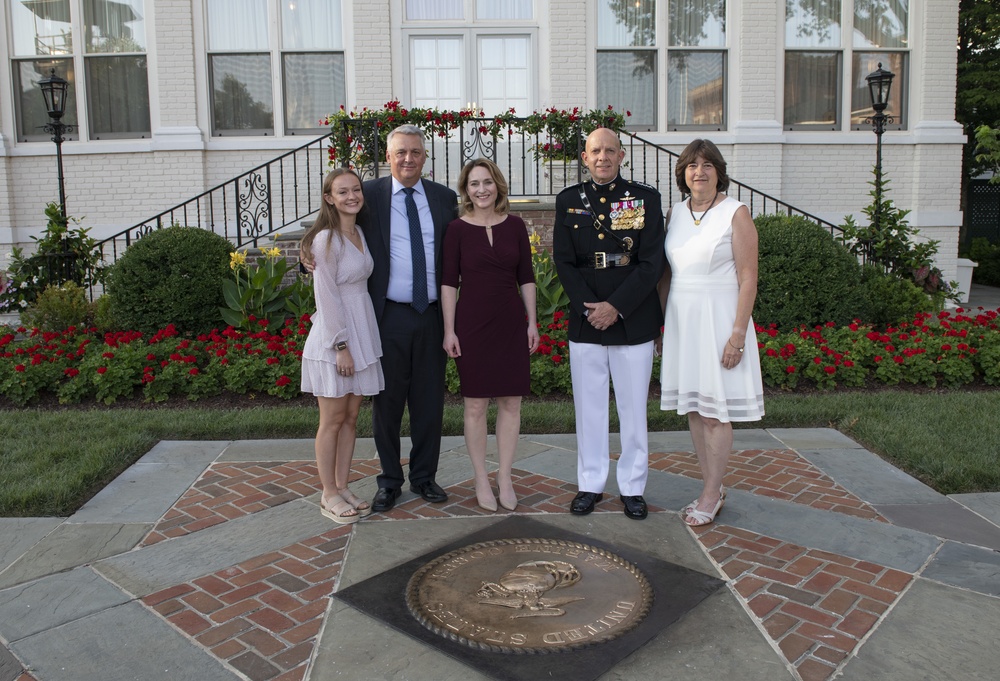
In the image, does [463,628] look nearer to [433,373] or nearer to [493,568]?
[493,568]

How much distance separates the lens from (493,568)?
10.6 ft

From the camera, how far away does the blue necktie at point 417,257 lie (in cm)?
397

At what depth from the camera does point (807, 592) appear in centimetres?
306

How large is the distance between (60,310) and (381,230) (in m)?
5.59

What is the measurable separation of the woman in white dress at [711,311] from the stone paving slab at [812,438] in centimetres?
160

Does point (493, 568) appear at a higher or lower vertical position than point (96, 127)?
lower

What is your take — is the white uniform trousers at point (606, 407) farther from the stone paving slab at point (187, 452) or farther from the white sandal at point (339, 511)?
the stone paving slab at point (187, 452)

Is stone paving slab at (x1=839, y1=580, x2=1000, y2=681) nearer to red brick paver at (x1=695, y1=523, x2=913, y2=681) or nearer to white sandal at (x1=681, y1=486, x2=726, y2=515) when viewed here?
red brick paver at (x1=695, y1=523, x2=913, y2=681)

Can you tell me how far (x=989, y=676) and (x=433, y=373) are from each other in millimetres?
2649

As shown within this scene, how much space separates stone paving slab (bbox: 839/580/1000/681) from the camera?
2.53m

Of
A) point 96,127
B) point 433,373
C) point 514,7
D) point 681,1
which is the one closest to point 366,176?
point 514,7

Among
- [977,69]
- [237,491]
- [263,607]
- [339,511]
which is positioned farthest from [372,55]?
[977,69]

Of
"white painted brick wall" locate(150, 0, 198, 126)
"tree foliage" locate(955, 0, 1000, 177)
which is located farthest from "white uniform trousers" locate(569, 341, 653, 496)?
"tree foliage" locate(955, 0, 1000, 177)

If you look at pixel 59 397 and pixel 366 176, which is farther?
pixel 366 176
